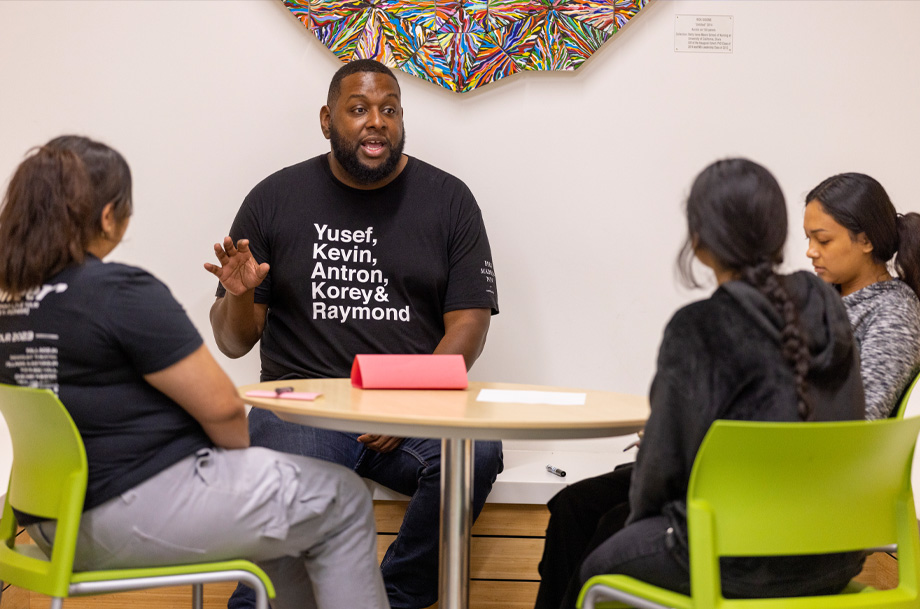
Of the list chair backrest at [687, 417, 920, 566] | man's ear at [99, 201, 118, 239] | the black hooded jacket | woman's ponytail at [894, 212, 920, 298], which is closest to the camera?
chair backrest at [687, 417, 920, 566]

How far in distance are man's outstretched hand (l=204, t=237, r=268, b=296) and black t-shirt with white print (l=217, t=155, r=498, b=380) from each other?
23 cm

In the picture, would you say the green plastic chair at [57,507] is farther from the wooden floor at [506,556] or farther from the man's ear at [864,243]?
the man's ear at [864,243]

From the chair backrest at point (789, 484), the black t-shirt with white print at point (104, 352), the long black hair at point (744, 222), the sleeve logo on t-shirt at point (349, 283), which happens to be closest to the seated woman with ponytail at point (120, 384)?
the black t-shirt with white print at point (104, 352)

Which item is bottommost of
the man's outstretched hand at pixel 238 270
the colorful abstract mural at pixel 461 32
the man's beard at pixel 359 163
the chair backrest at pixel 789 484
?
the chair backrest at pixel 789 484

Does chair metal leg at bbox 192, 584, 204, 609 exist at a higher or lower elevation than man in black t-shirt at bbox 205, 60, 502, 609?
lower

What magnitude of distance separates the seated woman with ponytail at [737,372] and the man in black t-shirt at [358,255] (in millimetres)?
1144

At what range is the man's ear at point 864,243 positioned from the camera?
6.72ft

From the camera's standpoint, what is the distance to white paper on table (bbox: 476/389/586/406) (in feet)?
5.82

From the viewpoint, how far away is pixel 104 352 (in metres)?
1.44

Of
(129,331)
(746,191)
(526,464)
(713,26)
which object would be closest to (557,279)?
(526,464)

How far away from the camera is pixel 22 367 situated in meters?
1.47

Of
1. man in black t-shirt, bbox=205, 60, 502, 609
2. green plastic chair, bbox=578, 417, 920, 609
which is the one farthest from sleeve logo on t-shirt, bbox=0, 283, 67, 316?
green plastic chair, bbox=578, 417, 920, 609

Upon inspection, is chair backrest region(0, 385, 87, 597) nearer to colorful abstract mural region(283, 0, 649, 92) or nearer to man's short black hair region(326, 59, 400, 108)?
man's short black hair region(326, 59, 400, 108)

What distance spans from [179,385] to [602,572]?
791 mm
